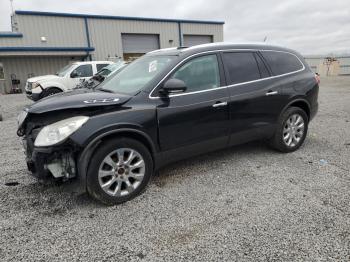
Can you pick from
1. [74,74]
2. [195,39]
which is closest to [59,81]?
[74,74]

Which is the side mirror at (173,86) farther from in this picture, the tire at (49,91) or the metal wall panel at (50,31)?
the metal wall panel at (50,31)

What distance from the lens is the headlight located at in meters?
2.96

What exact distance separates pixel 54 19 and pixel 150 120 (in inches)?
844

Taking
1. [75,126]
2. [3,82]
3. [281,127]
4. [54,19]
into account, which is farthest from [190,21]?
[75,126]

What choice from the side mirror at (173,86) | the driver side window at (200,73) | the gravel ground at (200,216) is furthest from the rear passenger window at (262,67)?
the side mirror at (173,86)

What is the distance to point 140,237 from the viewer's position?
2.73 metres

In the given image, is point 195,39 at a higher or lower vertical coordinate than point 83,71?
higher

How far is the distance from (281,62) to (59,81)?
948cm

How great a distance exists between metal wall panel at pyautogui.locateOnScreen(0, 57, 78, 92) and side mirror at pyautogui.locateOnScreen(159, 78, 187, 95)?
2079 cm

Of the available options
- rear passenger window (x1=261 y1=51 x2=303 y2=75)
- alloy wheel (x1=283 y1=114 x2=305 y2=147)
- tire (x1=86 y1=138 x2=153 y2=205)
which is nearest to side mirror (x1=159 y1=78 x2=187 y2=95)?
tire (x1=86 y1=138 x2=153 y2=205)

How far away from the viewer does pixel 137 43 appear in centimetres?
2505

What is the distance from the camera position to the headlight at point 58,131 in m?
2.96

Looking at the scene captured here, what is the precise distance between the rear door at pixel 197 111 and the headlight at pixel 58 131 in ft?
3.15

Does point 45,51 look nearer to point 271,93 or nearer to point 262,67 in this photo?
point 262,67
